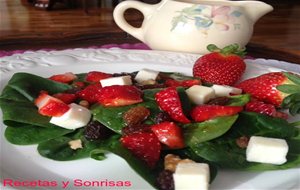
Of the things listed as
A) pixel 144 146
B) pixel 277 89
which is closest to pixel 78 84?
pixel 144 146

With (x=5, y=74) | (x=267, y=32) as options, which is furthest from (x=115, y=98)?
(x=267, y=32)

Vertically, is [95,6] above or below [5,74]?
below

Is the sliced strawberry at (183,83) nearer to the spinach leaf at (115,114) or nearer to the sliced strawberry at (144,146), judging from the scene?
the spinach leaf at (115,114)

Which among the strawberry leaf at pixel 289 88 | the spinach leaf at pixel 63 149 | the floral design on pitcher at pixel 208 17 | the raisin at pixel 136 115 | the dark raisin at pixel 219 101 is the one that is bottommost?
Answer: the spinach leaf at pixel 63 149

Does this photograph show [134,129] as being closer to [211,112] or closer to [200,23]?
[211,112]

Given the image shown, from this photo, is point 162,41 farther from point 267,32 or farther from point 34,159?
point 267,32

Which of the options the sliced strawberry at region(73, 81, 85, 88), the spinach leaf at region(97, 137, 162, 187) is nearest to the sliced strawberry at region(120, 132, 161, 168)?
the spinach leaf at region(97, 137, 162, 187)

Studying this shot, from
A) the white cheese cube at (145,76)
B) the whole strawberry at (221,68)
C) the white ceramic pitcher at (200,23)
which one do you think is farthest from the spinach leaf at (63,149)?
the white ceramic pitcher at (200,23)
